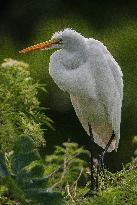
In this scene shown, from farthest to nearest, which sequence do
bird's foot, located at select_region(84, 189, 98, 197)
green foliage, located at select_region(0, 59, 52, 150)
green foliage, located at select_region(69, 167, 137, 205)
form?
green foliage, located at select_region(0, 59, 52, 150)
bird's foot, located at select_region(84, 189, 98, 197)
green foliage, located at select_region(69, 167, 137, 205)

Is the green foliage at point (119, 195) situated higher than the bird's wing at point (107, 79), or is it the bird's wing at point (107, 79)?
the bird's wing at point (107, 79)

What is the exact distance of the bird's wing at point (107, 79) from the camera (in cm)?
A: 391

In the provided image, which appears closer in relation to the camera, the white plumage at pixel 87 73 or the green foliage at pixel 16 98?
A: the white plumage at pixel 87 73

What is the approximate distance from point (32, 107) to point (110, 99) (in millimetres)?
308

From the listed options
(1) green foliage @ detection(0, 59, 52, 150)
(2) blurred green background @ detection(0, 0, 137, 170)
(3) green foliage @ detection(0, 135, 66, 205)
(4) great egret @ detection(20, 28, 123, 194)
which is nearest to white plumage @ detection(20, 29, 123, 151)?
(4) great egret @ detection(20, 28, 123, 194)

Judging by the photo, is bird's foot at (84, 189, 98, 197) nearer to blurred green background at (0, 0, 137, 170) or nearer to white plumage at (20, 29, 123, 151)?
white plumage at (20, 29, 123, 151)

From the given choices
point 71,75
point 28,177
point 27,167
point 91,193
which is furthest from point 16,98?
point 28,177

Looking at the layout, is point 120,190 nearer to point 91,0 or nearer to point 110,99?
point 110,99

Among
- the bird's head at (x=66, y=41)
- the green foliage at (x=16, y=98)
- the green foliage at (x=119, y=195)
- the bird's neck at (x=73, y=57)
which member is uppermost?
the bird's head at (x=66, y=41)

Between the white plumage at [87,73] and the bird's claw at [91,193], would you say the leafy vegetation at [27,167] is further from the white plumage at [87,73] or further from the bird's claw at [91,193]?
the white plumage at [87,73]

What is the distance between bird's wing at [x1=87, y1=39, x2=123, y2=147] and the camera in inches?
154

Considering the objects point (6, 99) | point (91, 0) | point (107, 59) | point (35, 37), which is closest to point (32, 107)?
point (6, 99)

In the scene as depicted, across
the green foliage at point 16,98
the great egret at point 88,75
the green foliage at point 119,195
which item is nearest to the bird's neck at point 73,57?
the great egret at point 88,75

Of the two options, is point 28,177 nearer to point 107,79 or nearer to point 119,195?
point 119,195
